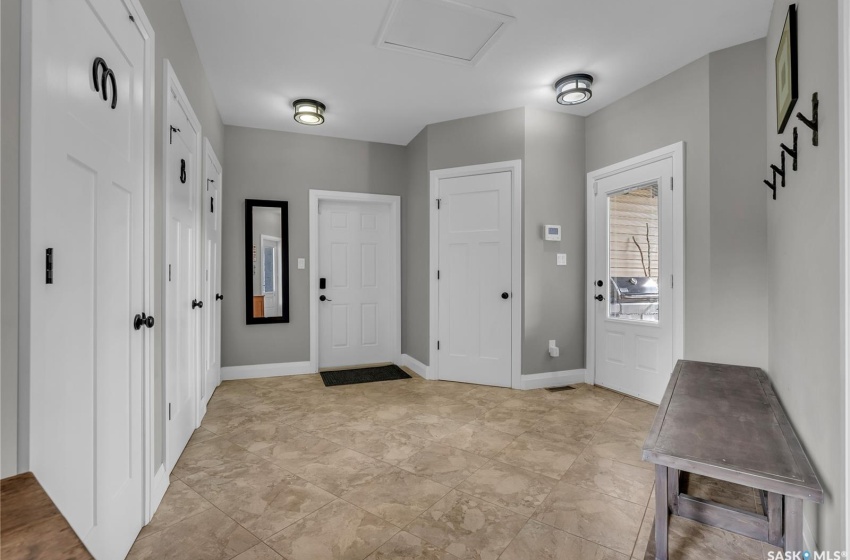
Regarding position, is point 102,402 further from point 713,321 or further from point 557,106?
point 557,106

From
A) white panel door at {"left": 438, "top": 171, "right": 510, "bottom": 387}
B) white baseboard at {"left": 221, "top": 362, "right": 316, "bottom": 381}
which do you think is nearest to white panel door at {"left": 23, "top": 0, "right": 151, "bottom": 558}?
white baseboard at {"left": 221, "top": 362, "right": 316, "bottom": 381}

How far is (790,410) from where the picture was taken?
1772 mm

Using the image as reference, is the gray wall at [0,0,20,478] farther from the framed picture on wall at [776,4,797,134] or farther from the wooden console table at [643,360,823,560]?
the framed picture on wall at [776,4,797,134]

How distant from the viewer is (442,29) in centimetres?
258

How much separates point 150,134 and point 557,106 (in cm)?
328

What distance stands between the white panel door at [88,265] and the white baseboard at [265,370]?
2.53m

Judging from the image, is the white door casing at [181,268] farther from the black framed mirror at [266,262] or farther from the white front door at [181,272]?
the black framed mirror at [266,262]

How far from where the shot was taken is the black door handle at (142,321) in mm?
1622

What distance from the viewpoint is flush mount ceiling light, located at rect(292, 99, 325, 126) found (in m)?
3.60

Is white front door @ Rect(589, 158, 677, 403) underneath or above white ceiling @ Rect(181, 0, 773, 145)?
underneath

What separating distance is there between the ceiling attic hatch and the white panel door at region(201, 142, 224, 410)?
5.45 ft

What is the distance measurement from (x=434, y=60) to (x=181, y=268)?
2.23 metres

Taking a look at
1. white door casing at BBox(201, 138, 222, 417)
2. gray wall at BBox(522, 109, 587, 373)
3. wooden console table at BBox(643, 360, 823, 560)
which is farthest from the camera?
gray wall at BBox(522, 109, 587, 373)
